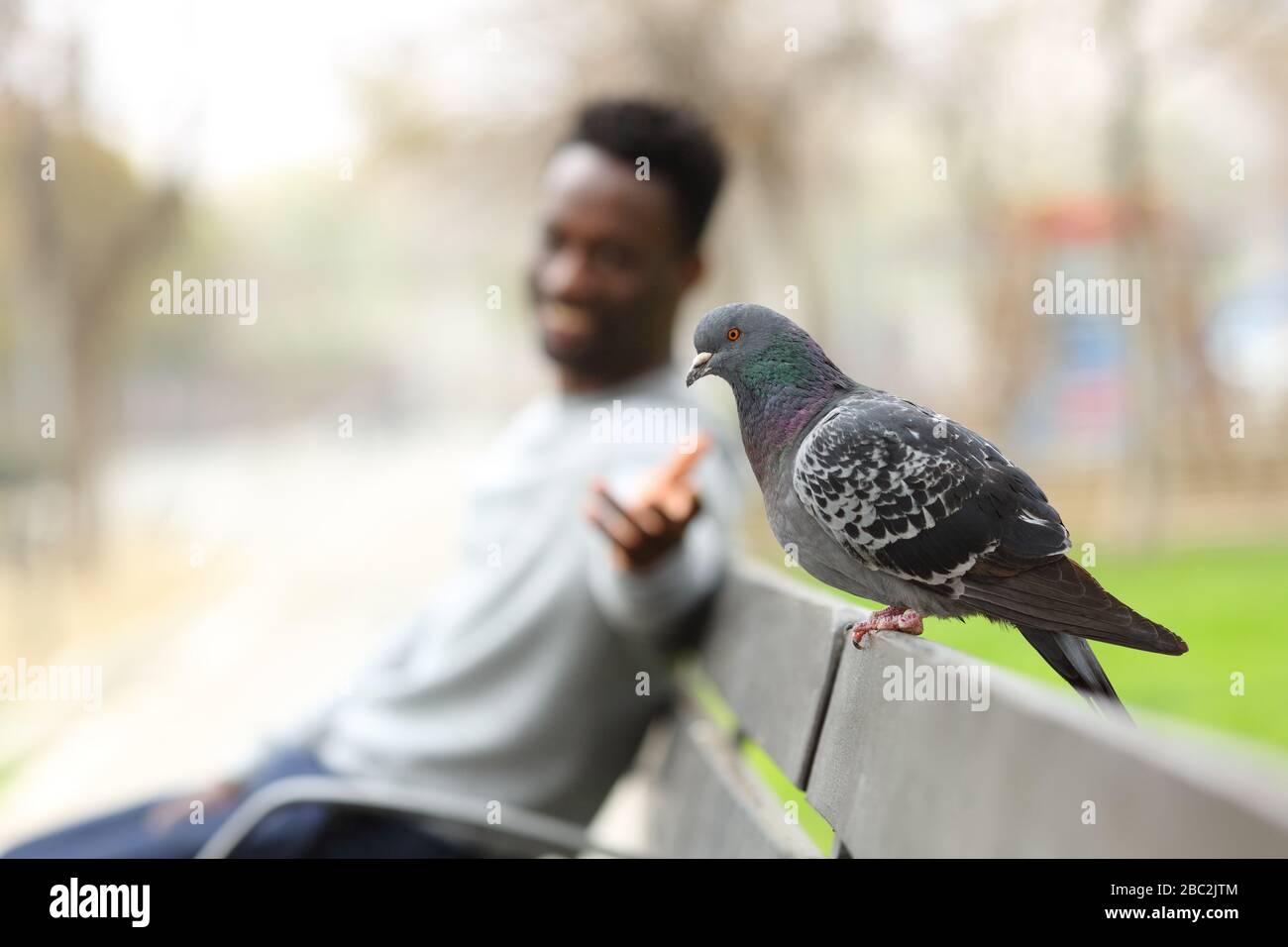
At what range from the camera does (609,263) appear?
1.47 metres

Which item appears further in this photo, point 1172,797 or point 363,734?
point 363,734

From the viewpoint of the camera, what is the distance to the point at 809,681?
1.07 metres

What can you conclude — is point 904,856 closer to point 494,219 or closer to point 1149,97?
point 1149,97

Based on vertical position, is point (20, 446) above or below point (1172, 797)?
below

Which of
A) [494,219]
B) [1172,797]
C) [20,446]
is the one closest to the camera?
[1172,797]

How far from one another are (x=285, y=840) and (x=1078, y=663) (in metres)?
1.65

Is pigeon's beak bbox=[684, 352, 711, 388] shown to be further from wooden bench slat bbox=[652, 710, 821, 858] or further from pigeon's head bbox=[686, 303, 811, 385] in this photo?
wooden bench slat bbox=[652, 710, 821, 858]

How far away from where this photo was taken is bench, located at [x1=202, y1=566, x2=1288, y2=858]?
52cm

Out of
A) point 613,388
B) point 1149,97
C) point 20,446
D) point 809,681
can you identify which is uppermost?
point 1149,97

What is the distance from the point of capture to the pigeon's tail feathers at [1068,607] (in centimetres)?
58

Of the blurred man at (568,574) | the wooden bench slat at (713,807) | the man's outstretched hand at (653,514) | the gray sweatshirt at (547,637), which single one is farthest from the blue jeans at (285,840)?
the man's outstretched hand at (653,514)

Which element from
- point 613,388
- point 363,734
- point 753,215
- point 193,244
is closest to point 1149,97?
point 613,388

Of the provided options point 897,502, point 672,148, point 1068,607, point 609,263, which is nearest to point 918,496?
point 897,502

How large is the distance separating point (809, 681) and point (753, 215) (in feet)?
14.0
